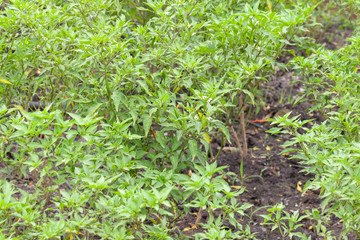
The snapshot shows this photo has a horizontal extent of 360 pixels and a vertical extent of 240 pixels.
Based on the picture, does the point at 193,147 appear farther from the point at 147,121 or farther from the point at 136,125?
the point at 136,125

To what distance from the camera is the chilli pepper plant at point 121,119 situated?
8.14ft

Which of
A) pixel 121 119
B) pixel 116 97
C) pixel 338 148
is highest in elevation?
pixel 116 97

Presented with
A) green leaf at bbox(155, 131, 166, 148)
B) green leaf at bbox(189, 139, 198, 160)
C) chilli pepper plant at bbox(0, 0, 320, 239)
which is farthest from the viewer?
green leaf at bbox(155, 131, 166, 148)

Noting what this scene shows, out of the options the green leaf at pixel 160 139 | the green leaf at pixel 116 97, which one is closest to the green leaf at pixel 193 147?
the green leaf at pixel 160 139

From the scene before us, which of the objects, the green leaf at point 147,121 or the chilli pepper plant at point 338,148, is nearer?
the chilli pepper plant at point 338,148

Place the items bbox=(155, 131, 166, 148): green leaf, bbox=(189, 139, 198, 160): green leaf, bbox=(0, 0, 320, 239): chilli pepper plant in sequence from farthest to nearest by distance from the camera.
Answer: bbox=(155, 131, 166, 148): green leaf
bbox=(189, 139, 198, 160): green leaf
bbox=(0, 0, 320, 239): chilli pepper plant

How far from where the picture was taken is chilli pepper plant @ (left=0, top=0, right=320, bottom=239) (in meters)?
2.48

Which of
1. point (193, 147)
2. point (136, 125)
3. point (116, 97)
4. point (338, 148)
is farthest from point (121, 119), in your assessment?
point (338, 148)

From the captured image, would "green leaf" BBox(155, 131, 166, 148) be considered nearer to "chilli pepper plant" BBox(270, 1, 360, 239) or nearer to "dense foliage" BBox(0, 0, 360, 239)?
"dense foliage" BBox(0, 0, 360, 239)

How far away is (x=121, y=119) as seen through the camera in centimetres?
310

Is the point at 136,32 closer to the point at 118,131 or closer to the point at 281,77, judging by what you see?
the point at 118,131

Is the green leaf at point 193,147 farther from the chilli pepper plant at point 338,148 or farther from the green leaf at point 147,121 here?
the chilli pepper plant at point 338,148

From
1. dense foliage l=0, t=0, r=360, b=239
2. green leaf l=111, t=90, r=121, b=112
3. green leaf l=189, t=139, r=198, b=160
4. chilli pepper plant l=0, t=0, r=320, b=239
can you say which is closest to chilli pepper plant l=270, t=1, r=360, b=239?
dense foliage l=0, t=0, r=360, b=239

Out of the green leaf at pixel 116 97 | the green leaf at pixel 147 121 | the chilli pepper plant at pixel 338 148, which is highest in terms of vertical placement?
the green leaf at pixel 116 97
